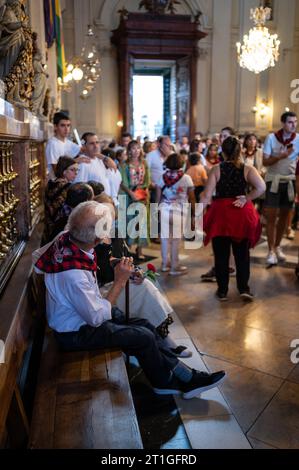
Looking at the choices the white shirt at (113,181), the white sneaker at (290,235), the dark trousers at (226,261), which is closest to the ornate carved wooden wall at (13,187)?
the white shirt at (113,181)

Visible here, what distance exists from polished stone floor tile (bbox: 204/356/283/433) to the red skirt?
1.49 meters

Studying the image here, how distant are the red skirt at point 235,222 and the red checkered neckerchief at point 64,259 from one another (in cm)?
227

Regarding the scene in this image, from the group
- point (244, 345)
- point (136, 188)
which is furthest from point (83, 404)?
point (136, 188)

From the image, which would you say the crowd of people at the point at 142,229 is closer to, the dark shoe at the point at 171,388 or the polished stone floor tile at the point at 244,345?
the dark shoe at the point at 171,388

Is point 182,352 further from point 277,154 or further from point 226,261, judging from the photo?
point 277,154

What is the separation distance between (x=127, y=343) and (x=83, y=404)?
0.55 meters

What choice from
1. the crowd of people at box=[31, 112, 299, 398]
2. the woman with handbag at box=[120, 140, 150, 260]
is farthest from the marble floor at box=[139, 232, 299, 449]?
the woman with handbag at box=[120, 140, 150, 260]

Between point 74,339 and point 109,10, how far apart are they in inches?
557

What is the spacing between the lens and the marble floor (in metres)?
2.51

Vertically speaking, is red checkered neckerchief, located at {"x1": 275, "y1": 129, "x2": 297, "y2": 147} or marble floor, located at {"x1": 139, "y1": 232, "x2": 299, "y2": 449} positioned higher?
red checkered neckerchief, located at {"x1": 275, "y1": 129, "x2": 297, "y2": 147}

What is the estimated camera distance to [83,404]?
2.01 metres

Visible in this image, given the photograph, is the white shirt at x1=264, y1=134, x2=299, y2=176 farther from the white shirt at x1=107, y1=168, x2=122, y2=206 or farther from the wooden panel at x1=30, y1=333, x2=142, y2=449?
the wooden panel at x1=30, y1=333, x2=142, y2=449

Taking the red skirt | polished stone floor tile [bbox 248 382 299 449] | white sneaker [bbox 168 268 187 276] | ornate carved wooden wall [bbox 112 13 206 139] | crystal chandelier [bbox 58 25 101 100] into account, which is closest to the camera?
polished stone floor tile [bbox 248 382 299 449]
